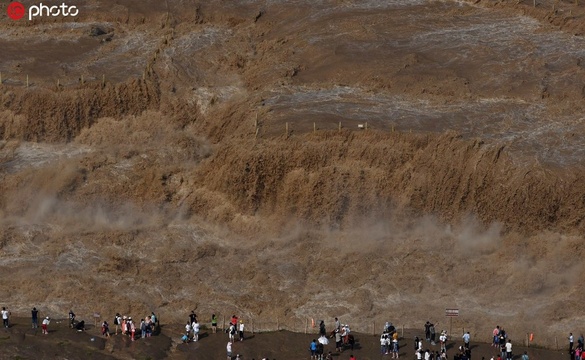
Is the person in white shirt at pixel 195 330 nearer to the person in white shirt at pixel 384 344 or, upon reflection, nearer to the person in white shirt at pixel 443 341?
the person in white shirt at pixel 384 344

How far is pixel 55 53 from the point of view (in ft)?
243

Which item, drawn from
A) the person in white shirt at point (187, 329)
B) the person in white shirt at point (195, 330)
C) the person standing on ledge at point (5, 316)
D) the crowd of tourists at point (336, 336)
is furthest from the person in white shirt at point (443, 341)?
the person standing on ledge at point (5, 316)

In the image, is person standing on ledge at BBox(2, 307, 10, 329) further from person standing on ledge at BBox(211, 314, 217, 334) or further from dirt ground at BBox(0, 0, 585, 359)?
person standing on ledge at BBox(211, 314, 217, 334)

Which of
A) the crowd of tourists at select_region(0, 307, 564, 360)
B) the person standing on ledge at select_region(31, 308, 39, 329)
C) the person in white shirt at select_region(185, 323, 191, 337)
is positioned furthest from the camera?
the person in white shirt at select_region(185, 323, 191, 337)

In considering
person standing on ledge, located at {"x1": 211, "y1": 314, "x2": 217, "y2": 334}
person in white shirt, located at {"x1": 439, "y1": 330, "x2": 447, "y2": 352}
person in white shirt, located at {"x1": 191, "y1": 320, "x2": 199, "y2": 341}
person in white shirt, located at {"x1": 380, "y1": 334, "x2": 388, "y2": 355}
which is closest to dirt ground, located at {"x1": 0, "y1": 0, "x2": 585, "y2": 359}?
person in white shirt, located at {"x1": 191, "y1": 320, "x2": 199, "y2": 341}

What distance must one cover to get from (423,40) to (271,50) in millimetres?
8307

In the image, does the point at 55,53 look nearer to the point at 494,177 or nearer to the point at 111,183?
the point at 111,183

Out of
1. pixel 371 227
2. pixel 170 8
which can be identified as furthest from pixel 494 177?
pixel 170 8

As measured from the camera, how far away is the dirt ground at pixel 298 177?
60250mm

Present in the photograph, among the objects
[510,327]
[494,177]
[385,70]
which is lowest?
[510,327]

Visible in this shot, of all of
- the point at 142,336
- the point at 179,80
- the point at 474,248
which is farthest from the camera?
the point at 179,80

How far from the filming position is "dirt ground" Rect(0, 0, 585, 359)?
198 ft

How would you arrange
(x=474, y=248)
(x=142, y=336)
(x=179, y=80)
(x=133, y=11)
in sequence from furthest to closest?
(x=133, y=11)
(x=179, y=80)
(x=474, y=248)
(x=142, y=336)

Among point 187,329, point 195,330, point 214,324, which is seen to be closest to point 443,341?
point 214,324
